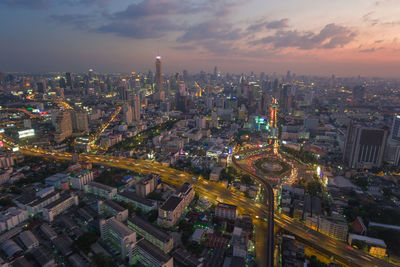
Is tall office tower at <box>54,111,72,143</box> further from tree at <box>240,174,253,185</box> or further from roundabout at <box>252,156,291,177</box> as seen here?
roundabout at <box>252,156,291,177</box>

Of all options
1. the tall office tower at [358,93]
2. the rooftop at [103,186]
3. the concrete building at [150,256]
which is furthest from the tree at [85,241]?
the tall office tower at [358,93]

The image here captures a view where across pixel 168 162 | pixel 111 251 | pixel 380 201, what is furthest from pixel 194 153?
pixel 380 201

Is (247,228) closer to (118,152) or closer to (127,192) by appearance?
(127,192)

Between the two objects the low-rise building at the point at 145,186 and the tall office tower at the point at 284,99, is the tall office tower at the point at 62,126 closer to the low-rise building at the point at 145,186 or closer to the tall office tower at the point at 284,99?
the low-rise building at the point at 145,186

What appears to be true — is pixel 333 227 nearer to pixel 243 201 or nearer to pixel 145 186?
pixel 243 201

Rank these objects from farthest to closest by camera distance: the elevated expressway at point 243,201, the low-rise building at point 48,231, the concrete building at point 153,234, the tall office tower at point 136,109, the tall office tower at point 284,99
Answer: the tall office tower at point 284,99 < the tall office tower at point 136,109 < the low-rise building at point 48,231 < the elevated expressway at point 243,201 < the concrete building at point 153,234

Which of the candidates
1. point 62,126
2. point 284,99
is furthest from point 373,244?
point 284,99

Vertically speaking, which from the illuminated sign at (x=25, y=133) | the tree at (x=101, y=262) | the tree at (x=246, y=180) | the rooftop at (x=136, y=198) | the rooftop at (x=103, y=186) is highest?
the illuminated sign at (x=25, y=133)

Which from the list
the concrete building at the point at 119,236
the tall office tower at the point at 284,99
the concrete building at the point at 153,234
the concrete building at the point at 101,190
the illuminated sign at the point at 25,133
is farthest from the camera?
the tall office tower at the point at 284,99
